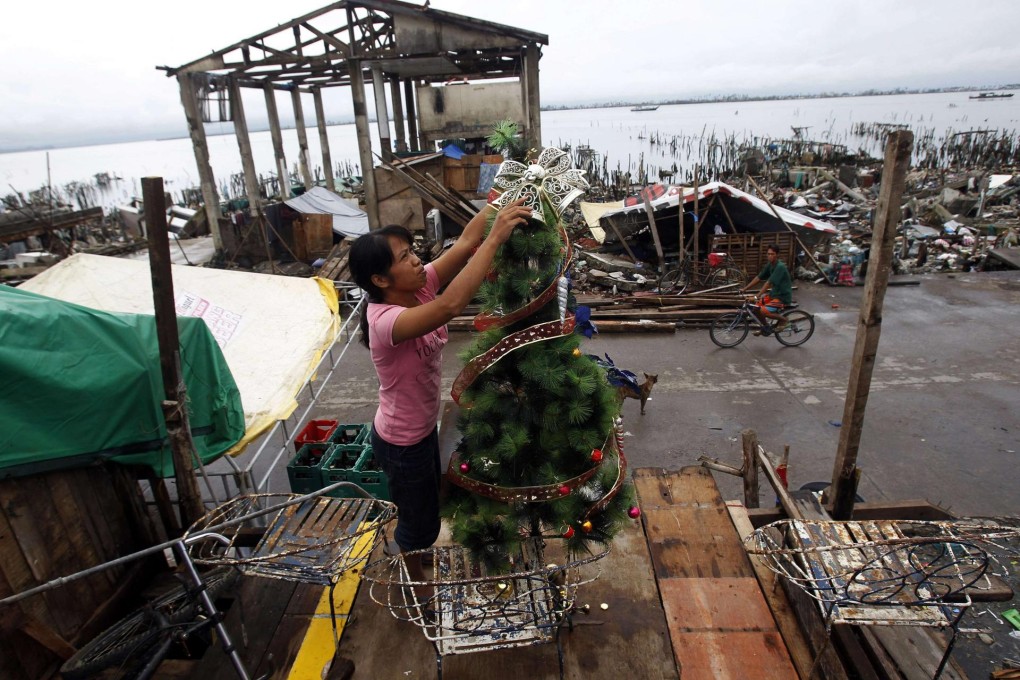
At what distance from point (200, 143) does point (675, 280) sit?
12.0 meters

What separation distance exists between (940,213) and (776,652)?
19.8 meters

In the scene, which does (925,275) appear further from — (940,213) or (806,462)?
(806,462)

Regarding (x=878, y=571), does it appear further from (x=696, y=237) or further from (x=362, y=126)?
(x=362, y=126)

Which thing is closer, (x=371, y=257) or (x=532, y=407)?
(x=371, y=257)

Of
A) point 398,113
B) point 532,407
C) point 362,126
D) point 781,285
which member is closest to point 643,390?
point 781,285

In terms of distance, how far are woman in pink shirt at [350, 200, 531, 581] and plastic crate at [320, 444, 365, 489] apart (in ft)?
7.00

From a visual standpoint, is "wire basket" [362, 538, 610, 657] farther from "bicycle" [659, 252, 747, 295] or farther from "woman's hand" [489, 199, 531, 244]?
"bicycle" [659, 252, 747, 295]

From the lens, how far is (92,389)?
121 inches

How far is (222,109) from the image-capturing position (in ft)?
46.1

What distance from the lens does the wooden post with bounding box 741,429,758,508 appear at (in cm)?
424

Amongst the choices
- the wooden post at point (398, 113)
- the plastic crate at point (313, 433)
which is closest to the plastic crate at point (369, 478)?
the plastic crate at point (313, 433)

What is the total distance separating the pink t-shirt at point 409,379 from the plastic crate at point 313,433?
328cm

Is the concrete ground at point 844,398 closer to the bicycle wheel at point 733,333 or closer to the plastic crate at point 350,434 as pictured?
the bicycle wheel at point 733,333

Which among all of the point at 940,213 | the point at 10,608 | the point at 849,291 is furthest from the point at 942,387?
the point at 940,213
